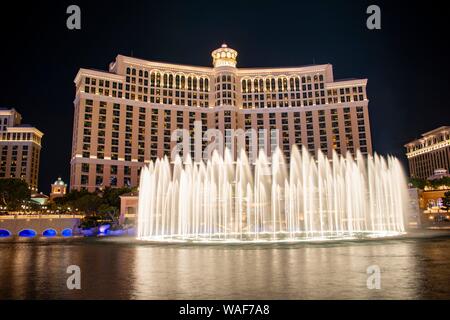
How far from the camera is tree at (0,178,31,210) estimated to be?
6511cm

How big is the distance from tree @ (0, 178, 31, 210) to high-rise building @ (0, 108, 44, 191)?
Result: 72.1 m

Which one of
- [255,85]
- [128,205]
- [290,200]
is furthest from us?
[255,85]

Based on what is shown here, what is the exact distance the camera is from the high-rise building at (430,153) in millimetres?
116625

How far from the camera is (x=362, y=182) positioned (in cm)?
4338

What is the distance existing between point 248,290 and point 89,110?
100 m

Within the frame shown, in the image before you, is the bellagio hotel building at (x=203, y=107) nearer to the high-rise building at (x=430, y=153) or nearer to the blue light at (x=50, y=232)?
the high-rise building at (x=430, y=153)

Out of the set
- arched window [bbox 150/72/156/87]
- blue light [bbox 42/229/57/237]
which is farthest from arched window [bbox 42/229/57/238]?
arched window [bbox 150/72/156/87]

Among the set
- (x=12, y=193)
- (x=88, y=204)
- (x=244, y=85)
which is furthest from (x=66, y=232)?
(x=244, y=85)

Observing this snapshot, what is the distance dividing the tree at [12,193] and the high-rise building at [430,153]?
11469 cm

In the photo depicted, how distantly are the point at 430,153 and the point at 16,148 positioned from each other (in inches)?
6265

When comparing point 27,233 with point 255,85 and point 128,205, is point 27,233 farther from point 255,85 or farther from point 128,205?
point 255,85

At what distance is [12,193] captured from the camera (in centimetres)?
6544

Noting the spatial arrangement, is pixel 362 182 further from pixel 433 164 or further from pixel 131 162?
pixel 433 164
